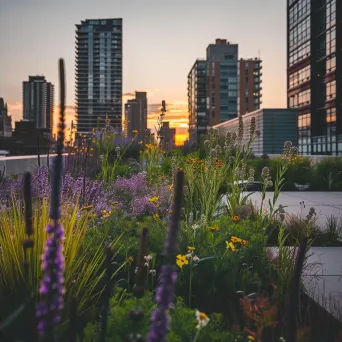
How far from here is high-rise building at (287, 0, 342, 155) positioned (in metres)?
43.9

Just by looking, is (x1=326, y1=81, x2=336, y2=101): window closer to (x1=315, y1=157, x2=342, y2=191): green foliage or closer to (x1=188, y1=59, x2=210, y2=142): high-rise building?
(x1=315, y1=157, x2=342, y2=191): green foliage

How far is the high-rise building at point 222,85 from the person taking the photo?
5217 inches

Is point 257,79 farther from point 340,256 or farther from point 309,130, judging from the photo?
point 340,256

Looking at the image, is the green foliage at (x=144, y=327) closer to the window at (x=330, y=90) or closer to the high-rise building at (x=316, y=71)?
the high-rise building at (x=316, y=71)

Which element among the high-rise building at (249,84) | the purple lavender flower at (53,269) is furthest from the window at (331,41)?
the high-rise building at (249,84)

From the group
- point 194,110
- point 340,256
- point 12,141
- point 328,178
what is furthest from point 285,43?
point 194,110

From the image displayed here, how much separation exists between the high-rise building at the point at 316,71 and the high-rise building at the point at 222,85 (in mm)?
72899

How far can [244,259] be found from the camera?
11.3 feet

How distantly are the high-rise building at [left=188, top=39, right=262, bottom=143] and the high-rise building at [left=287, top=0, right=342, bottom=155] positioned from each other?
72.9 metres

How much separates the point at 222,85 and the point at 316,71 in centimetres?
8577

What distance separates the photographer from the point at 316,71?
50.5 metres

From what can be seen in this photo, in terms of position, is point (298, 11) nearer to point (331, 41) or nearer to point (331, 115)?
point (331, 41)

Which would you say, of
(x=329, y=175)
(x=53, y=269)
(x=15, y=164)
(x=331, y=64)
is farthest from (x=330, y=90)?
(x=53, y=269)

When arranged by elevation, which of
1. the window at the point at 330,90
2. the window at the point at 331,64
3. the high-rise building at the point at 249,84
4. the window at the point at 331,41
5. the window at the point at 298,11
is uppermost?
the high-rise building at the point at 249,84
